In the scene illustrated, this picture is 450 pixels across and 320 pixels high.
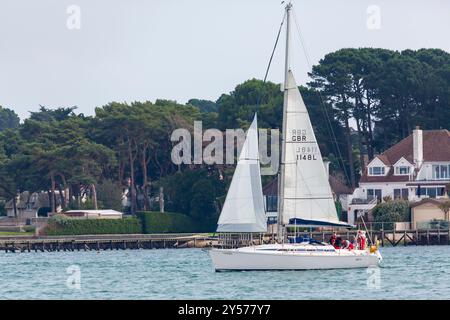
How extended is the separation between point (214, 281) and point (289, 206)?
5.53 metres

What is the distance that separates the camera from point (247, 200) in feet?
213

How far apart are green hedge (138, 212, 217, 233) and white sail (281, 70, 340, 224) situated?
53.2m

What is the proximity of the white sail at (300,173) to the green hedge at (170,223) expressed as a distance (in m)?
53.2

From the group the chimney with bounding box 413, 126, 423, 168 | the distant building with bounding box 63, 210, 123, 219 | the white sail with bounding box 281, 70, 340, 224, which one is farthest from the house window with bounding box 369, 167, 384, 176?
the white sail with bounding box 281, 70, 340, 224

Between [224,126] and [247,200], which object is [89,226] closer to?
[224,126]

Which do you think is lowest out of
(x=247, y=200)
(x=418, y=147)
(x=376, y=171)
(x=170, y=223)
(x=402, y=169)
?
(x=170, y=223)

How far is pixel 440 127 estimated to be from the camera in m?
130

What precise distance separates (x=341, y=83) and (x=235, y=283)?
72680mm

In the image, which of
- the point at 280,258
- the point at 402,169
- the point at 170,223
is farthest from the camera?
the point at 170,223

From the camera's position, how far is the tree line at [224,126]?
128 metres

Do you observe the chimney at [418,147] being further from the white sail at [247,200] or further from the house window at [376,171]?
the white sail at [247,200]

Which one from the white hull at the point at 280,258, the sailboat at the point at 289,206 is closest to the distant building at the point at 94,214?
the sailboat at the point at 289,206

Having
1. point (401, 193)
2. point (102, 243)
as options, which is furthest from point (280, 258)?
point (401, 193)

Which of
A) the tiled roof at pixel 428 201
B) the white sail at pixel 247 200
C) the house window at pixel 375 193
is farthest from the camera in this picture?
the house window at pixel 375 193
